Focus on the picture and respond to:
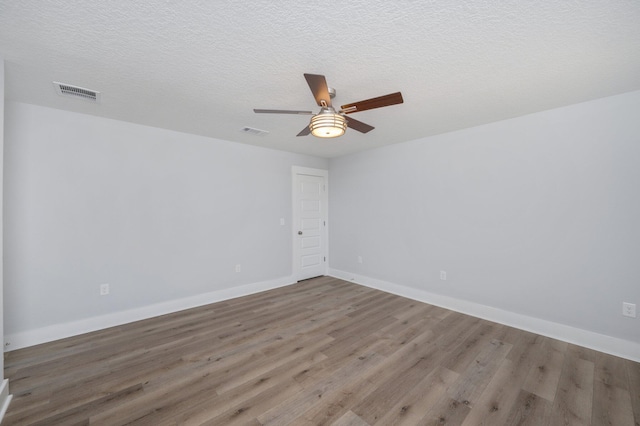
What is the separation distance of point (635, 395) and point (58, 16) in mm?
4682

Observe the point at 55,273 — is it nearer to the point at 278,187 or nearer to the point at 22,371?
the point at 22,371

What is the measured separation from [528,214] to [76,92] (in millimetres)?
4937

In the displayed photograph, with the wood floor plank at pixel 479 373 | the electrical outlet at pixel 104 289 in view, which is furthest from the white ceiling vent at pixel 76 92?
the wood floor plank at pixel 479 373

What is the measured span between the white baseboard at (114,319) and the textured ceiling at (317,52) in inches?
95.1

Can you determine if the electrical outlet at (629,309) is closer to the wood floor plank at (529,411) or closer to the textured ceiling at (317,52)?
the wood floor plank at (529,411)

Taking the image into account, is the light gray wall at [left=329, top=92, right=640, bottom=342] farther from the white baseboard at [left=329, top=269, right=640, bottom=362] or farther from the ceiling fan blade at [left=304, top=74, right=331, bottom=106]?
the ceiling fan blade at [left=304, top=74, right=331, bottom=106]

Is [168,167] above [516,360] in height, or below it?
above

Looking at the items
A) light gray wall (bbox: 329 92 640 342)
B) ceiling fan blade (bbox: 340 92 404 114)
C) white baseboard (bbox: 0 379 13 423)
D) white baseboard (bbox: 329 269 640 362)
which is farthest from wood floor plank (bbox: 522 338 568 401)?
white baseboard (bbox: 0 379 13 423)

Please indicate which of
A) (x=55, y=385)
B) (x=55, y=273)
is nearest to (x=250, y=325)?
(x=55, y=385)

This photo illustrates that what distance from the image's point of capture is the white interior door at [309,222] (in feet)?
16.3

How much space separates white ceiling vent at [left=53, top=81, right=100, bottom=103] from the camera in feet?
7.51

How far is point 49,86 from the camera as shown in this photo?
7.49 ft

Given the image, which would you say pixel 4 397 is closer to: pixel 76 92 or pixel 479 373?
pixel 76 92

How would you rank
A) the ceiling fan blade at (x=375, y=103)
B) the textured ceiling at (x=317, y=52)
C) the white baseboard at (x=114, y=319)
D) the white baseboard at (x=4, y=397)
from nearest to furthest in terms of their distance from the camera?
1. the textured ceiling at (x=317, y=52)
2. the white baseboard at (x=4, y=397)
3. the ceiling fan blade at (x=375, y=103)
4. the white baseboard at (x=114, y=319)
